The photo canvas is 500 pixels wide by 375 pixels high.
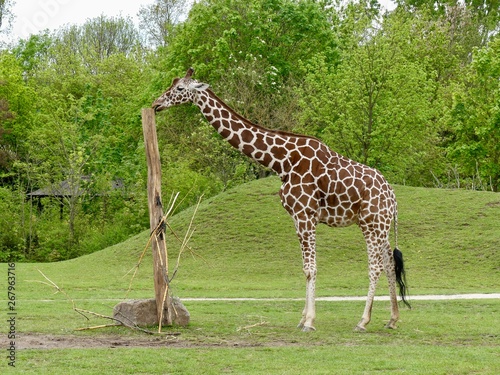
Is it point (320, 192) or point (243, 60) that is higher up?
point (243, 60)

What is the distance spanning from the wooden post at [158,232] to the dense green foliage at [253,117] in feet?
79.6

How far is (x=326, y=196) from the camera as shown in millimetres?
16750

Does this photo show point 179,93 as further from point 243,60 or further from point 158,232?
point 243,60

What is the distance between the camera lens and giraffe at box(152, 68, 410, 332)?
54.0 feet

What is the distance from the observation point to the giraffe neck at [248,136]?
16.9 metres

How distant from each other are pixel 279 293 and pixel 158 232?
977 centimetres

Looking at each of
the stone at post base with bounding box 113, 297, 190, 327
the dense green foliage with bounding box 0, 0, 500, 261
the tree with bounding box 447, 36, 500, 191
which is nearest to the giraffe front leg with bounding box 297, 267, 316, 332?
the stone at post base with bounding box 113, 297, 190, 327

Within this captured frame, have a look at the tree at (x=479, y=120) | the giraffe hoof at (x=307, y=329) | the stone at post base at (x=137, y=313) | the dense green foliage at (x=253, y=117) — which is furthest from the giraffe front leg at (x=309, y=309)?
the tree at (x=479, y=120)

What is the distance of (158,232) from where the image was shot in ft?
51.9

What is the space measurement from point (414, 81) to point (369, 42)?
3.00m

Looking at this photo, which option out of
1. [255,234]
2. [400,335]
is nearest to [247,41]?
[255,234]

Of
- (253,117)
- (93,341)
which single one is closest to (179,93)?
(93,341)

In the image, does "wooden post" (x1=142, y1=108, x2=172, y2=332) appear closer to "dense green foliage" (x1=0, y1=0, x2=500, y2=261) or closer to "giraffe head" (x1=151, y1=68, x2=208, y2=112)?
"giraffe head" (x1=151, y1=68, x2=208, y2=112)

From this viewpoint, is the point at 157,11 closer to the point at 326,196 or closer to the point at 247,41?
the point at 247,41
